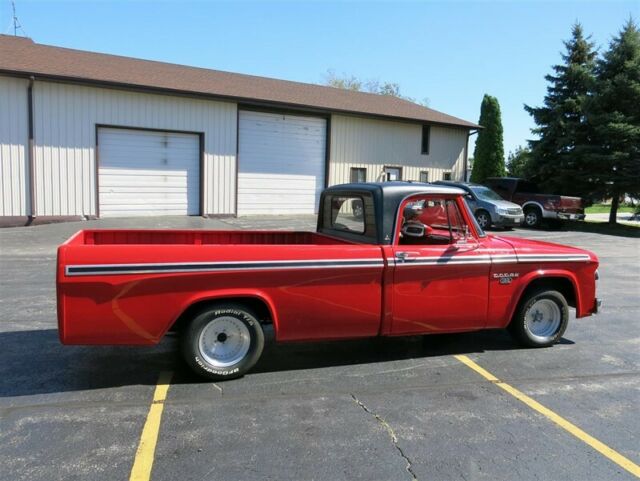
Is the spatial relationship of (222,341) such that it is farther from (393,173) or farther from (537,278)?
(393,173)

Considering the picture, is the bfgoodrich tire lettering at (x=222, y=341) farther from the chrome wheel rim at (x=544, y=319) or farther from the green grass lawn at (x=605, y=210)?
the green grass lawn at (x=605, y=210)

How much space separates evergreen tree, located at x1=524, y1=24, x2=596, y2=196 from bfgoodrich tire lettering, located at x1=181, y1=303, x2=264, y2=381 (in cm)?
2242

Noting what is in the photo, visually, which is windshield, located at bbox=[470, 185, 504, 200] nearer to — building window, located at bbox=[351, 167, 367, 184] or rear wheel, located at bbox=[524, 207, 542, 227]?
rear wheel, located at bbox=[524, 207, 542, 227]

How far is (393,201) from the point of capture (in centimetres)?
505

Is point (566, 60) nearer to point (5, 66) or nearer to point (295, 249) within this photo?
point (5, 66)

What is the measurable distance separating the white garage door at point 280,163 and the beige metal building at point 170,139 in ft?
0.14

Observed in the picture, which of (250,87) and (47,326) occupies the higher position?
(250,87)

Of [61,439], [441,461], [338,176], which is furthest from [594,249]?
[61,439]

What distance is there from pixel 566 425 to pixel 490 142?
2996 centimetres

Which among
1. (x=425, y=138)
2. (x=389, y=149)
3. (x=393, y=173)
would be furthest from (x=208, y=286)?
(x=425, y=138)

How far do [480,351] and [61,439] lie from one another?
4075 mm

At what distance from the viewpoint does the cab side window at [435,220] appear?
527 centimetres

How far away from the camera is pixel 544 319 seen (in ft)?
19.3

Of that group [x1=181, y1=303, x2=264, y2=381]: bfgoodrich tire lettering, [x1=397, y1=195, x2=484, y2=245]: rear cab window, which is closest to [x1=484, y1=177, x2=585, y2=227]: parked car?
[x1=397, y1=195, x2=484, y2=245]: rear cab window
